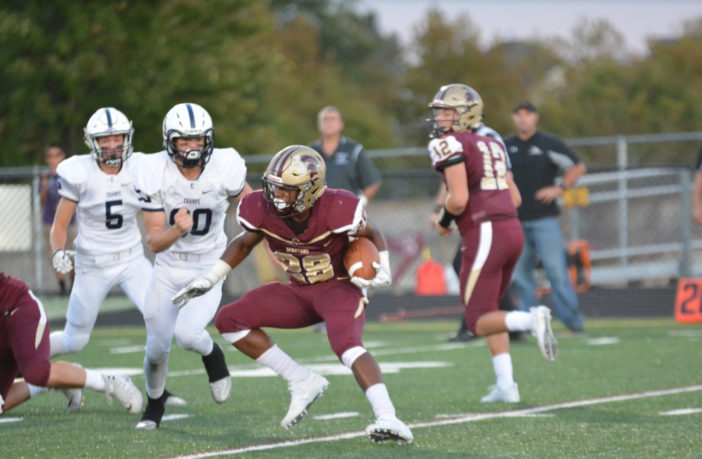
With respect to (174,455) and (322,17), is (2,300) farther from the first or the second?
(322,17)

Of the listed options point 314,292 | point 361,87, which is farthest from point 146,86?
point 361,87

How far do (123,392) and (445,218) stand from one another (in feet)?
7.21

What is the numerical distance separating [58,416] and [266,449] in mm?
1840

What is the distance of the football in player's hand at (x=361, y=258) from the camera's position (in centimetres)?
561

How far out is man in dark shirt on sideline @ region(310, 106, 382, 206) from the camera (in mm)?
11203

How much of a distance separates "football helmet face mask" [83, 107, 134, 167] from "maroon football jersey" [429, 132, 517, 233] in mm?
1843

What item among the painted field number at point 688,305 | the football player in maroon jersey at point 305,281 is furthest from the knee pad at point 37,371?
the painted field number at point 688,305

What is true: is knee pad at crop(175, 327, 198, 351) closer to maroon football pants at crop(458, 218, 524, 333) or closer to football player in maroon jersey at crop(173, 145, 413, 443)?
football player in maroon jersey at crop(173, 145, 413, 443)

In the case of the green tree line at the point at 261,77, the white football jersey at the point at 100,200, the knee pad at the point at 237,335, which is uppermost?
the green tree line at the point at 261,77

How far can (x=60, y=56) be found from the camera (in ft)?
70.5

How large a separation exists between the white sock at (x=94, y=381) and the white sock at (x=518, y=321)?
232 centimetres

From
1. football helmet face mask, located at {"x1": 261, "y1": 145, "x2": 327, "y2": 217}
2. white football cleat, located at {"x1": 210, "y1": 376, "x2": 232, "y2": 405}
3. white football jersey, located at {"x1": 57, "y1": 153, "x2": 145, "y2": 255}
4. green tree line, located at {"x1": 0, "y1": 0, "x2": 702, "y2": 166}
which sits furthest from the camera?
green tree line, located at {"x1": 0, "y1": 0, "x2": 702, "y2": 166}

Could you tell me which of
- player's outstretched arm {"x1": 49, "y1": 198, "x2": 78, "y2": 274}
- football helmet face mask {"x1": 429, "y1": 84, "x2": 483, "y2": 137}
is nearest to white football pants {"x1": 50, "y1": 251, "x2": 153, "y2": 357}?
player's outstretched arm {"x1": 49, "y1": 198, "x2": 78, "y2": 274}

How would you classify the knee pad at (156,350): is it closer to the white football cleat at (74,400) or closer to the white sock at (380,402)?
the white football cleat at (74,400)
